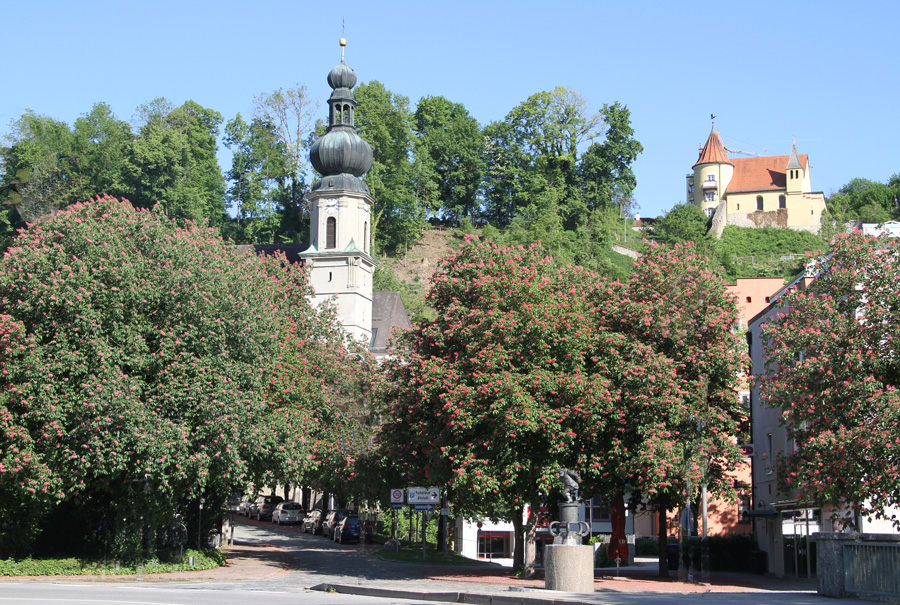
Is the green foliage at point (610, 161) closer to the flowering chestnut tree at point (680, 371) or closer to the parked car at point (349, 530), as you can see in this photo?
the parked car at point (349, 530)

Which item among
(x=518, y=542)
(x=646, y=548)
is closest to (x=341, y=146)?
(x=646, y=548)

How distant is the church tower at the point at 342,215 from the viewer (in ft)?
243

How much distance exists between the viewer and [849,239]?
1040 inches

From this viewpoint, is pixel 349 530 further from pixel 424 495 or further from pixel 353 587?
pixel 353 587

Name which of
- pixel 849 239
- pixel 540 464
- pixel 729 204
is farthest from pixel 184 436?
pixel 729 204

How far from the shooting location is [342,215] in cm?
7462

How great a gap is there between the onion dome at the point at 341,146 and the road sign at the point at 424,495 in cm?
4311

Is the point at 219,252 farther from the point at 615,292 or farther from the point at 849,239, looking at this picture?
the point at 849,239

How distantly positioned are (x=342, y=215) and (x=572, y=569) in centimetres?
5475

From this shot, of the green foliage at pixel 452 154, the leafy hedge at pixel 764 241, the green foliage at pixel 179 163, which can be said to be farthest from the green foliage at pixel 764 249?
the green foliage at pixel 179 163

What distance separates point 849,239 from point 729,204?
9715cm

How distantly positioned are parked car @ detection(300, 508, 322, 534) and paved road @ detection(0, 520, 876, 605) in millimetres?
11662

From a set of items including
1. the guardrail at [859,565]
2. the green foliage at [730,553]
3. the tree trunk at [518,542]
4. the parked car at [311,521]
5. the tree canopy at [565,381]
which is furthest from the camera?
the parked car at [311,521]

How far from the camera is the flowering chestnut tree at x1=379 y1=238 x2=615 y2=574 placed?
28.2 metres
